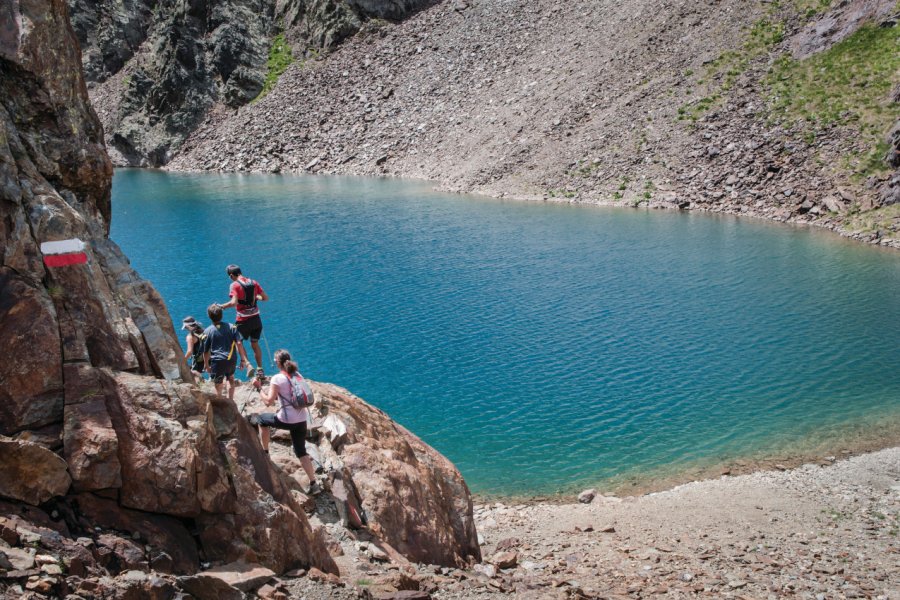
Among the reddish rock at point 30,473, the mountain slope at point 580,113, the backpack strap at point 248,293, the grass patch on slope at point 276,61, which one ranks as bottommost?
the reddish rock at point 30,473

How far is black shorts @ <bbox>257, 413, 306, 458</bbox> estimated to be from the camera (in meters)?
12.1

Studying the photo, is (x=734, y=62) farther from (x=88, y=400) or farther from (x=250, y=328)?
(x=88, y=400)

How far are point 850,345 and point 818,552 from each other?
17341 millimetres

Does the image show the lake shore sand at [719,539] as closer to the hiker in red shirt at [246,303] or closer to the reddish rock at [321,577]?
the reddish rock at [321,577]

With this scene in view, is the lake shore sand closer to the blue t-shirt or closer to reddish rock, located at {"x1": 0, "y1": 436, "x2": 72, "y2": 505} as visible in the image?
the blue t-shirt

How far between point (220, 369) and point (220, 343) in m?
0.51

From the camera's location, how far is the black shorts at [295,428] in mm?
12124

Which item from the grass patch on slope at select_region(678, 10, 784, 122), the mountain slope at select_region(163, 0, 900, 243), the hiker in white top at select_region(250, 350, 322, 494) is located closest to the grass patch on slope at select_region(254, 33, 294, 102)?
the mountain slope at select_region(163, 0, 900, 243)

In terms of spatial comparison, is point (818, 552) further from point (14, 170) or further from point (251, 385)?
point (14, 170)

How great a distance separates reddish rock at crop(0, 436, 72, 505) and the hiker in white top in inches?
170

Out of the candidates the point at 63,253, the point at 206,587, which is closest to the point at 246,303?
the point at 63,253

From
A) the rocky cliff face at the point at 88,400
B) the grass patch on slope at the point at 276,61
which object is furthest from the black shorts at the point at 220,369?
the grass patch on slope at the point at 276,61

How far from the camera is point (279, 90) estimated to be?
104 meters

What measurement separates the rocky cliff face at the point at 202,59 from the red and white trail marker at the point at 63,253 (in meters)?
105
